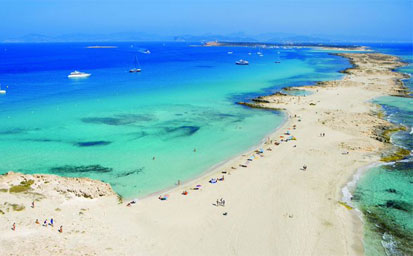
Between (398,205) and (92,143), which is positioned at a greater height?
(398,205)

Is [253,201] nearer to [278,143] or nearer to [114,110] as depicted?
[278,143]

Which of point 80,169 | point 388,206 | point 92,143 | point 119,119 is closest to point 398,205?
point 388,206

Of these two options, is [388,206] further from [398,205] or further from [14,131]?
[14,131]

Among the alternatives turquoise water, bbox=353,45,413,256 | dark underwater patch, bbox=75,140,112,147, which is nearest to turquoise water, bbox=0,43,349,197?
dark underwater patch, bbox=75,140,112,147

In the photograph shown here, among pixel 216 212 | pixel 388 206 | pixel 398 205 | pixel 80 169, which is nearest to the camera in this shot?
pixel 216 212

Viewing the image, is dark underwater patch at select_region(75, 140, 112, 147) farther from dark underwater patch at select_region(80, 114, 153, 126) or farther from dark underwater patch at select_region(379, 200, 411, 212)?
dark underwater patch at select_region(379, 200, 411, 212)

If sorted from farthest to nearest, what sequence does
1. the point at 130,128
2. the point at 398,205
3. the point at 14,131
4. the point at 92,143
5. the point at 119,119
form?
the point at 119,119 < the point at 130,128 < the point at 14,131 < the point at 92,143 < the point at 398,205

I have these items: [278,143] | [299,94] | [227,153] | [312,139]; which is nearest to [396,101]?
[299,94]

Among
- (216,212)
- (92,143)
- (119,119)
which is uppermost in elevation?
(119,119)
